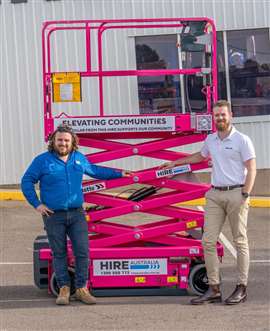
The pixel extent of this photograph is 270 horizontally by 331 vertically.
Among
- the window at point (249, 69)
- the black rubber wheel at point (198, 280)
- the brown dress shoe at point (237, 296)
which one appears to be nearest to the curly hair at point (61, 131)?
the black rubber wheel at point (198, 280)

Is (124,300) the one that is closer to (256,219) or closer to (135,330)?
(135,330)

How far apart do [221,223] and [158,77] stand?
275 inches

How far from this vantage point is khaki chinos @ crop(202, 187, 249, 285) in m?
7.69

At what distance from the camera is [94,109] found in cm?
1449

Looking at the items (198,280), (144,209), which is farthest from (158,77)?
(198,280)

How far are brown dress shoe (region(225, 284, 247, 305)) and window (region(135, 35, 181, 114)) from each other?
6.97 m

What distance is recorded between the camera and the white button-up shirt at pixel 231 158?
7.65m

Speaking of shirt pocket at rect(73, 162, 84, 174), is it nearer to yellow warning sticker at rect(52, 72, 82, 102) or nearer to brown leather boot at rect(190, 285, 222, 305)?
yellow warning sticker at rect(52, 72, 82, 102)

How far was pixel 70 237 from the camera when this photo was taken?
783cm

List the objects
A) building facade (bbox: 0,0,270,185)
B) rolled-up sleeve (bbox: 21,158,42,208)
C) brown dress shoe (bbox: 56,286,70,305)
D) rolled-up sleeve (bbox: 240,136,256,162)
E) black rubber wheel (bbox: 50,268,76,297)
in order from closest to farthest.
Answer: rolled-up sleeve (bbox: 240,136,256,162) → rolled-up sleeve (bbox: 21,158,42,208) → brown dress shoe (bbox: 56,286,70,305) → black rubber wheel (bbox: 50,268,76,297) → building facade (bbox: 0,0,270,185)

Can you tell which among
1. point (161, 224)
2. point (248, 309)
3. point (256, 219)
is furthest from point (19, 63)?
point (248, 309)

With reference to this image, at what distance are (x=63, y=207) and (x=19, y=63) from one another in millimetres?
7199

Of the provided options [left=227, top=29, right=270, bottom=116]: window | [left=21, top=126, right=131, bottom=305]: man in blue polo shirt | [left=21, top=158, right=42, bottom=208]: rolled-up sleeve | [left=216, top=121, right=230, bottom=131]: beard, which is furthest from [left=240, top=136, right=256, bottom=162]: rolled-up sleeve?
[left=227, top=29, right=270, bottom=116]: window

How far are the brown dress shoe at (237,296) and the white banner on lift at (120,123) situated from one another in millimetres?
1592
